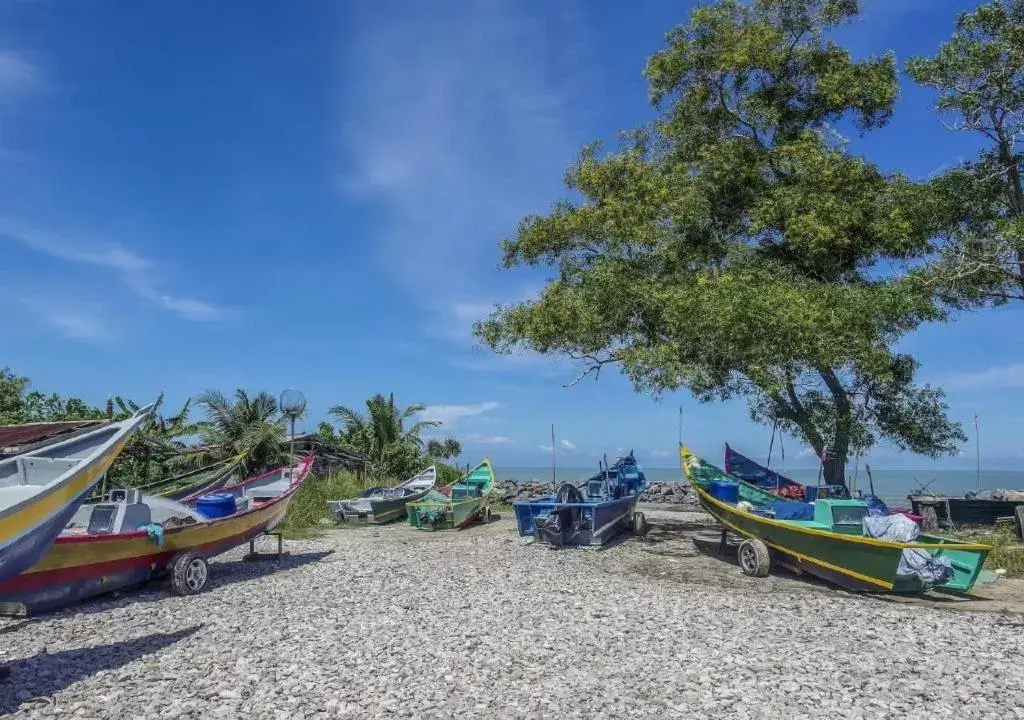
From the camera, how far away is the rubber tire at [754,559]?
1285 cm

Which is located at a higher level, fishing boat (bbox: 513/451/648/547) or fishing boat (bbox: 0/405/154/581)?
fishing boat (bbox: 0/405/154/581)

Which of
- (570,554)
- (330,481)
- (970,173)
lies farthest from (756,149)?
(330,481)

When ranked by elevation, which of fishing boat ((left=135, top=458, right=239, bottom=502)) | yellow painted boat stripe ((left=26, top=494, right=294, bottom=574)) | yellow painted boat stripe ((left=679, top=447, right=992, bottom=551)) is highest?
fishing boat ((left=135, top=458, right=239, bottom=502))

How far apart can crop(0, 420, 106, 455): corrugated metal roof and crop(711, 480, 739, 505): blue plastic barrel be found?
14809mm

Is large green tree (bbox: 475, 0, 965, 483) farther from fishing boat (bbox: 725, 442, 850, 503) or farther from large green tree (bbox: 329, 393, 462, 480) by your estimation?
large green tree (bbox: 329, 393, 462, 480)

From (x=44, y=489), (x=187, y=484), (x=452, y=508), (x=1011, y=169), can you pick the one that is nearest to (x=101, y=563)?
(x=44, y=489)

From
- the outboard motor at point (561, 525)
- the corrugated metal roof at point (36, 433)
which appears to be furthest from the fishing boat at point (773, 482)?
the corrugated metal roof at point (36, 433)

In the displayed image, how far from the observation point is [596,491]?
19.9 meters

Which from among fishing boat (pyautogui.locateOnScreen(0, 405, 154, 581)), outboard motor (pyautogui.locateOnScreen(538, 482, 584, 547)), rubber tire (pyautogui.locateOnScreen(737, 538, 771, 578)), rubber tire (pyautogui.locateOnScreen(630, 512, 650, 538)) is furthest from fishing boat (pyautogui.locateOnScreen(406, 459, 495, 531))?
fishing boat (pyautogui.locateOnScreen(0, 405, 154, 581))

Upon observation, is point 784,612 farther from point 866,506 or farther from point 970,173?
point 970,173

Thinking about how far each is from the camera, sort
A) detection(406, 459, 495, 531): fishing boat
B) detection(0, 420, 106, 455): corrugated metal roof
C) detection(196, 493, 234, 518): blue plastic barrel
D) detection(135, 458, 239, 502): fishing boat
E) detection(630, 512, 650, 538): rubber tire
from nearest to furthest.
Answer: detection(196, 493, 234, 518): blue plastic barrel, detection(0, 420, 106, 455): corrugated metal roof, detection(135, 458, 239, 502): fishing boat, detection(630, 512, 650, 538): rubber tire, detection(406, 459, 495, 531): fishing boat

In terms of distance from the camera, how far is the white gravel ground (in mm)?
A: 6598

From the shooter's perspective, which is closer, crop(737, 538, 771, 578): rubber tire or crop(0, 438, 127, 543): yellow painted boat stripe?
Answer: crop(0, 438, 127, 543): yellow painted boat stripe

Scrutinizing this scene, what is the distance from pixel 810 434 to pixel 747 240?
5.69m
